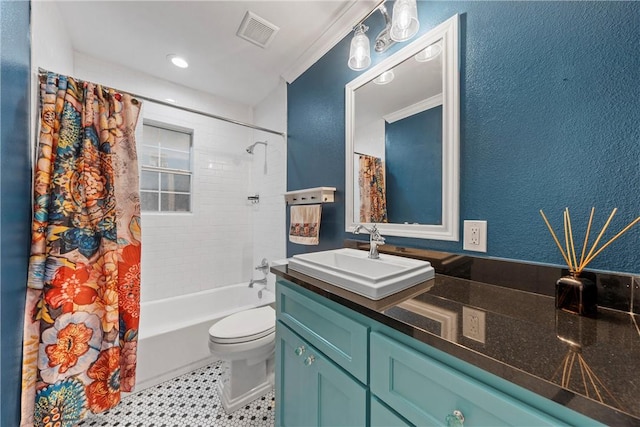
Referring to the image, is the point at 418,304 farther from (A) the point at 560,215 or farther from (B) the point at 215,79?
(B) the point at 215,79

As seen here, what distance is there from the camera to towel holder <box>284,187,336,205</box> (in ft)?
5.48

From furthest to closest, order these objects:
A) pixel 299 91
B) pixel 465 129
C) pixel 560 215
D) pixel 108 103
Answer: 1. pixel 299 91
2. pixel 108 103
3. pixel 465 129
4. pixel 560 215

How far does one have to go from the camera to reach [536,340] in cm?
53

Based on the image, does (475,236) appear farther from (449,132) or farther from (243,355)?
(243,355)

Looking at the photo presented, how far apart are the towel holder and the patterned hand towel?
1.8 inches

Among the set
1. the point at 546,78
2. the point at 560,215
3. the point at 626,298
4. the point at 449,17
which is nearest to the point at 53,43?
the point at 449,17

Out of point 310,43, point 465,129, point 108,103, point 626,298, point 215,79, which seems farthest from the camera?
point 215,79

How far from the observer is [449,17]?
1.08 metres

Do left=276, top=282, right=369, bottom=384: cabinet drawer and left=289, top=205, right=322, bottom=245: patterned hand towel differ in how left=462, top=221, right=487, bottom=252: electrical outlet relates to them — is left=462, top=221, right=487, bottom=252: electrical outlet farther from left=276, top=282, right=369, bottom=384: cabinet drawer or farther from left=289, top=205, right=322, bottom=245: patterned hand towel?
left=289, top=205, right=322, bottom=245: patterned hand towel

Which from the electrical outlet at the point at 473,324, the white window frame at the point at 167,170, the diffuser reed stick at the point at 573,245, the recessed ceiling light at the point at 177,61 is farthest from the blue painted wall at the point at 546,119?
the white window frame at the point at 167,170

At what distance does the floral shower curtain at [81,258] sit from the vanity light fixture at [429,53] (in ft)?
5.55

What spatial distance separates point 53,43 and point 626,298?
287 centimetres

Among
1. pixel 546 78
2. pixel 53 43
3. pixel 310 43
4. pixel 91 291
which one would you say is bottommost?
pixel 91 291

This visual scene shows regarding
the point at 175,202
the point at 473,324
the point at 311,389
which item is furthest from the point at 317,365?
the point at 175,202
